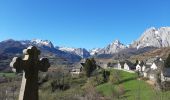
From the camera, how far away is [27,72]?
10.2 m

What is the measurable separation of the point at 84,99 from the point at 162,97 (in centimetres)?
2357

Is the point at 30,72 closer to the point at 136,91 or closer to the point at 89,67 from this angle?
the point at 136,91

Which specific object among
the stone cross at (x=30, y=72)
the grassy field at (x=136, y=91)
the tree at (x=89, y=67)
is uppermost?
the tree at (x=89, y=67)

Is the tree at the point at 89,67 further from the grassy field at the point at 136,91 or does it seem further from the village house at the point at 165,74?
the village house at the point at 165,74

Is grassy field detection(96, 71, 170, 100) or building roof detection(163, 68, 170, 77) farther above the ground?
building roof detection(163, 68, 170, 77)

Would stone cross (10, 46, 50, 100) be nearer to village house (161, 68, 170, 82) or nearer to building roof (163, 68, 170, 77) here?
village house (161, 68, 170, 82)

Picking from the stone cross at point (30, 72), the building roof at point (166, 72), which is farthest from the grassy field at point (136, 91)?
the stone cross at point (30, 72)

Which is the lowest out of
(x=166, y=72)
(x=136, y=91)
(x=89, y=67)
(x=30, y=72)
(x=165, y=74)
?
(x=136, y=91)

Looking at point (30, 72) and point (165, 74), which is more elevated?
point (165, 74)

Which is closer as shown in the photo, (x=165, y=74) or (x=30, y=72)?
(x=30, y=72)

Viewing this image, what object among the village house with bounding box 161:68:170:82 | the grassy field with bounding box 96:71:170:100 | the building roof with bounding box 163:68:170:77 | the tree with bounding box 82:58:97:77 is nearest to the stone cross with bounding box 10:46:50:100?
the grassy field with bounding box 96:71:170:100

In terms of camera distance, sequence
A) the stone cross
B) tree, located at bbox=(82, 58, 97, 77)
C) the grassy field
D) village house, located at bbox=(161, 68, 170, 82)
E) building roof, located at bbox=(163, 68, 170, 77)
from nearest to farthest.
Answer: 1. the stone cross
2. the grassy field
3. village house, located at bbox=(161, 68, 170, 82)
4. building roof, located at bbox=(163, 68, 170, 77)
5. tree, located at bbox=(82, 58, 97, 77)

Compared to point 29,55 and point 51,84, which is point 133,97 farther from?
point 29,55

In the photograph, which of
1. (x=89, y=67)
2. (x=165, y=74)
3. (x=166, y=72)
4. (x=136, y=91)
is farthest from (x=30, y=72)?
(x=89, y=67)
